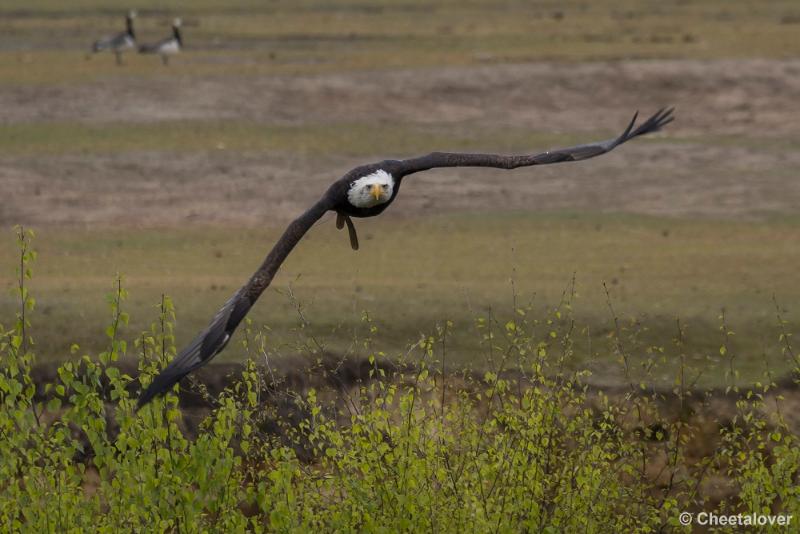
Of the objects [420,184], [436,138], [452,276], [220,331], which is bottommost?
[452,276]

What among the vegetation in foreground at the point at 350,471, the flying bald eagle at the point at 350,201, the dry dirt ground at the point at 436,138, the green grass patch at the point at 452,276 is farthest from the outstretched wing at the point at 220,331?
the dry dirt ground at the point at 436,138

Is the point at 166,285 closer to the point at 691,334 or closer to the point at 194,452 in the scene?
the point at 691,334

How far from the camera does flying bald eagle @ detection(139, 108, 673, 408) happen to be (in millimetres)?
12000

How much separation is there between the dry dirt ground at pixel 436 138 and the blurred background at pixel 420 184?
0.07m

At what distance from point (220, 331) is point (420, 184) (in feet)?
54.7

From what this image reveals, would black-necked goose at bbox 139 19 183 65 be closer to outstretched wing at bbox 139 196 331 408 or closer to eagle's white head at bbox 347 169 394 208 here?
eagle's white head at bbox 347 169 394 208

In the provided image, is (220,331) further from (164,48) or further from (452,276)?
(164,48)

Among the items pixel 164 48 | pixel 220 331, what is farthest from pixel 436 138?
pixel 220 331

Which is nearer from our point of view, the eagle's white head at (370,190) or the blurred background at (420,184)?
the eagle's white head at (370,190)

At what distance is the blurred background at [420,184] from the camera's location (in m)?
20.0

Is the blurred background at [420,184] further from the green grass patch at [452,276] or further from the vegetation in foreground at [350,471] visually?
the vegetation in foreground at [350,471]

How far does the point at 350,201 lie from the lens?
1448 centimetres

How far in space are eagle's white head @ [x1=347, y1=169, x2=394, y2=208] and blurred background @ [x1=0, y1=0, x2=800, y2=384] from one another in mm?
1516

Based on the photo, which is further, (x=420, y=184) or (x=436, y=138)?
(x=436, y=138)
